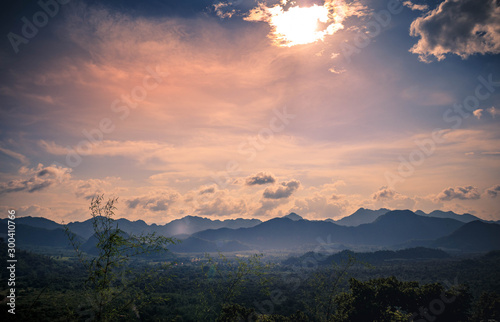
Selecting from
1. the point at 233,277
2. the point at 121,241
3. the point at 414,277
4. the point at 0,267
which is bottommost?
the point at 414,277

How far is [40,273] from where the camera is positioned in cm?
14575

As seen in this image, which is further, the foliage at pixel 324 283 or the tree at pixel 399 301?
the tree at pixel 399 301

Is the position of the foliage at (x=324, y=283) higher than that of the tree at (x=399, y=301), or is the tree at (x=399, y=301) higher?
the foliage at (x=324, y=283)

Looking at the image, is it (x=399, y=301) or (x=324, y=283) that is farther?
(x=399, y=301)

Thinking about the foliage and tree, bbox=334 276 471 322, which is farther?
tree, bbox=334 276 471 322

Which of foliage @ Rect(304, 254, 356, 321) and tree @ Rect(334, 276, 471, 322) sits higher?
foliage @ Rect(304, 254, 356, 321)

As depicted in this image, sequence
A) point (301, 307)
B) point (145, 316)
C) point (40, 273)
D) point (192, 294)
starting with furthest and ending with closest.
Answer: point (40, 273), point (192, 294), point (301, 307), point (145, 316)

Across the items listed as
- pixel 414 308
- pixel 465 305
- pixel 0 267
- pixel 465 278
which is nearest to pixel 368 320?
pixel 414 308

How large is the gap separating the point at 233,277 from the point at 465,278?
122703 mm

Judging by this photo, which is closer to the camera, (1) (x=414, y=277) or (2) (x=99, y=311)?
(2) (x=99, y=311)

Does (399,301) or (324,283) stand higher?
(324,283)

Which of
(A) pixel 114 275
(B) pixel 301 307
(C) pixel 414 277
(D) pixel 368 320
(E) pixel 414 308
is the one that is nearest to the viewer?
(A) pixel 114 275

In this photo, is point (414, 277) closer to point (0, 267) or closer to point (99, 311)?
point (99, 311)

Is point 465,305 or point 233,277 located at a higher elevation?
point 233,277
